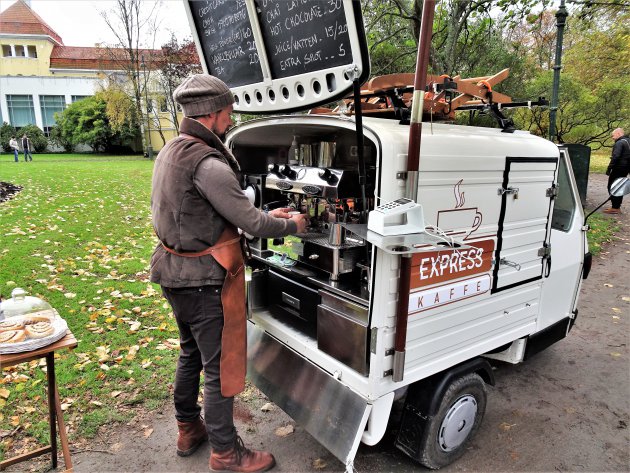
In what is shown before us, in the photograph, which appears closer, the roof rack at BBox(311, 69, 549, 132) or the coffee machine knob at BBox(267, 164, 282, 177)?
the roof rack at BBox(311, 69, 549, 132)

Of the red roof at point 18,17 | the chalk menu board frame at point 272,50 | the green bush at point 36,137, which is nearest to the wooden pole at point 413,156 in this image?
the chalk menu board frame at point 272,50

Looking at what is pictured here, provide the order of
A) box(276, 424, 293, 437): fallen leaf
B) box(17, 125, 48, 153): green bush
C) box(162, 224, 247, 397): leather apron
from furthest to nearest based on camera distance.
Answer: box(17, 125, 48, 153): green bush, box(276, 424, 293, 437): fallen leaf, box(162, 224, 247, 397): leather apron

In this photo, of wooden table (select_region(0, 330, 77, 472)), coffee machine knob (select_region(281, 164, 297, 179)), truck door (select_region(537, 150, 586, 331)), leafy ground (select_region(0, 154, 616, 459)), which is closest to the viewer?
wooden table (select_region(0, 330, 77, 472))

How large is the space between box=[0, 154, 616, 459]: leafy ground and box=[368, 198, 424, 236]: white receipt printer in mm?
2543

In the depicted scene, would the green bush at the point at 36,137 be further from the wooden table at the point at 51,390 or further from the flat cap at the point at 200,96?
the flat cap at the point at 200,96

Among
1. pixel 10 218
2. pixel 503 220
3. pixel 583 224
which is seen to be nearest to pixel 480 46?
pixel 583 224

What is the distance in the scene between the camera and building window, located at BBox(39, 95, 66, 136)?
112ft

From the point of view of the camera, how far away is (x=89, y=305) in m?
4.85

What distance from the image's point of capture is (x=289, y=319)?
3.13 metres

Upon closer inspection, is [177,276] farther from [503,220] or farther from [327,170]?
[503,220]

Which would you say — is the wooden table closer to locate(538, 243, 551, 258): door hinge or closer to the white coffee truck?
the white coffee truck

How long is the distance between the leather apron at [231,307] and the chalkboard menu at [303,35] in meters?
1.06

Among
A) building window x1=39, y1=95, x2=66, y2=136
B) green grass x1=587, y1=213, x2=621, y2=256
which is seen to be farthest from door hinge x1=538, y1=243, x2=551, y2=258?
building window x1=39, y1=95, x2=66, y2=136

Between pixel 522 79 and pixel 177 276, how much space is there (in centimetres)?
1235
